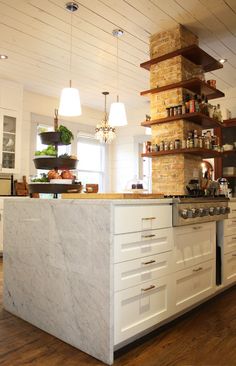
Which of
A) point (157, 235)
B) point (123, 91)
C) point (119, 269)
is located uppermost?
point (123, 91)

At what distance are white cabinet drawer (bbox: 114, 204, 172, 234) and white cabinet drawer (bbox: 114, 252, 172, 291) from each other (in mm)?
192

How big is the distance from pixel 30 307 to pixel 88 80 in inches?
152

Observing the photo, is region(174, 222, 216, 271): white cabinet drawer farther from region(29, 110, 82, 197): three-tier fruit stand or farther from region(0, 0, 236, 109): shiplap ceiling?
region(0, 0, 236, 109): shiplap ceiling

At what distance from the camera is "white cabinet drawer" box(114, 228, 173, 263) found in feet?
5.61

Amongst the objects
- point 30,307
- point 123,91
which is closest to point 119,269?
point 30,307

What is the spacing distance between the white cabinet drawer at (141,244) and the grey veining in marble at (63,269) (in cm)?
7

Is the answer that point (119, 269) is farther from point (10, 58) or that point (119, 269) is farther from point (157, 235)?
point (10, 58)

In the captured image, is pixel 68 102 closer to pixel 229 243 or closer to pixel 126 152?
pixel 229 243

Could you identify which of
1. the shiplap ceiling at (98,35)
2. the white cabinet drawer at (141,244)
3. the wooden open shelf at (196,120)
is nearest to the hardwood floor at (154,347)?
the white cabinet drawer at (141,244)

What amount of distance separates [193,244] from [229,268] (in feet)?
2.76

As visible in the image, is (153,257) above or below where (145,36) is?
below

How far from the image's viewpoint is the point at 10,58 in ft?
14.1

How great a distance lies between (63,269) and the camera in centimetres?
193

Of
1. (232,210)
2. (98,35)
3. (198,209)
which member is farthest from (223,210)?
(98,35)
